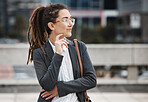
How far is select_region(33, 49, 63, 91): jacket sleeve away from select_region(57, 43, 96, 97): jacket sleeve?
9 cm

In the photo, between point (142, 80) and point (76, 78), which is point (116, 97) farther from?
point (76, 78)

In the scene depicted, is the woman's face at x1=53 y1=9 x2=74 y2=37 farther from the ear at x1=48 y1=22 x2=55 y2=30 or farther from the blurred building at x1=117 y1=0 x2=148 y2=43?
the blurred building at x1=117 y1=0 x2=148 y2=43

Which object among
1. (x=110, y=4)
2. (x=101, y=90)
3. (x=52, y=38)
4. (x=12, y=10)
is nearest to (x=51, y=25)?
(x=52, y=38)

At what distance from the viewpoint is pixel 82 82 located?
2.74m

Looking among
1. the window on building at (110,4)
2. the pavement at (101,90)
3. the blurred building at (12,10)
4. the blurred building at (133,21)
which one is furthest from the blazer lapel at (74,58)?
the blurred building at (12,10)

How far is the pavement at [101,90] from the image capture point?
7449mm

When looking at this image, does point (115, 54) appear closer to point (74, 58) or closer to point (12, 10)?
point (74, 58)

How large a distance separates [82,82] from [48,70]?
32cm

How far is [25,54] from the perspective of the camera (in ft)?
28.3

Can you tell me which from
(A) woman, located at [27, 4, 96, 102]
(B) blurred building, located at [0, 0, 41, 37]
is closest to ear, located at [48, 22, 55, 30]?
(A) woman, located at [27, 4, 96, 102]

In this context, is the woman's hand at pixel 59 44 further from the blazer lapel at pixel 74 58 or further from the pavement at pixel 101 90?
the pavement at pixel 101 90

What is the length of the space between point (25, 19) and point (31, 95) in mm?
67987

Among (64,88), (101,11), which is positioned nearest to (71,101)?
(64,88)

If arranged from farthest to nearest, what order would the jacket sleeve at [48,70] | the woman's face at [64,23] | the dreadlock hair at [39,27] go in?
1. the dreadlock hair at [39,27]
2. the woman's face at [64,23]
3. the jacket sleeve at [48,70]
